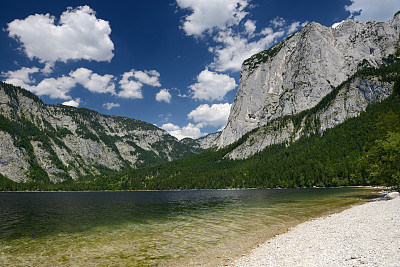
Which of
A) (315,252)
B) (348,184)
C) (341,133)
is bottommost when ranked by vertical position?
(348,184)

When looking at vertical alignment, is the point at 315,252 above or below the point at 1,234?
above

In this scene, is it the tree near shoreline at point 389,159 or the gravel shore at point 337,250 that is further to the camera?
the tree near shoreline at point 389,159

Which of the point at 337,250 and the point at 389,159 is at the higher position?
the point at 389,159

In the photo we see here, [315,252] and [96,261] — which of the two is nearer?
[315,252]

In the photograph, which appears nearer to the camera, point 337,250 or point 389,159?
point 337,250

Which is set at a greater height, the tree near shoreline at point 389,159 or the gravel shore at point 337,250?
the tree near shoreline at point 389,159

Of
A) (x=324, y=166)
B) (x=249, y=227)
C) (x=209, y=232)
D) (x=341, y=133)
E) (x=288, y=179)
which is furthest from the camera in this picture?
(x=341, y=133)

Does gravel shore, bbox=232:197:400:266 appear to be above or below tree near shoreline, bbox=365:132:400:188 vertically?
below

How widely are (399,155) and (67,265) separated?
56.5 m

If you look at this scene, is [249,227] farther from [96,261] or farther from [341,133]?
[341,133]

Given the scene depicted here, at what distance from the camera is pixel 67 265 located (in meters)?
18.0

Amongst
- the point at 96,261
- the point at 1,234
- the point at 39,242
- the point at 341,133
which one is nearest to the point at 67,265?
the point at 96,261

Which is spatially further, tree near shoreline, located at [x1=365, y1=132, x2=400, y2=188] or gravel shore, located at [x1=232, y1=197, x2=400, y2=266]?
tree near shoreline, located at [x1=365, y1=132, x2=400, y2=188]

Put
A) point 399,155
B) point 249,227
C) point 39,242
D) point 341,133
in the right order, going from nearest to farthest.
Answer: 1. point 39,242
2. point 249,227
3. point 399,155
4. point 341,133
